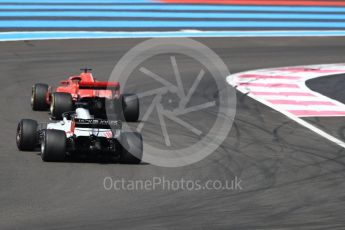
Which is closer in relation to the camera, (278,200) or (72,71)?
(278,200)

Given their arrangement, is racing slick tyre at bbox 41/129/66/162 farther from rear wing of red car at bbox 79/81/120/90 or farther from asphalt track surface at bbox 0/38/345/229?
rear wing of red car at bbox 79/81/120/90

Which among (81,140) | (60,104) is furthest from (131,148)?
(60,104)

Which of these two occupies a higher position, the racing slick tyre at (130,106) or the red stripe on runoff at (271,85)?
the red stripe on runoff at (271,85)

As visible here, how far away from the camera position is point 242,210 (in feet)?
30.3

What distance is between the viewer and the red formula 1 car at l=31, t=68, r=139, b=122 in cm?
1320

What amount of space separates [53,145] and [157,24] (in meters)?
14.6

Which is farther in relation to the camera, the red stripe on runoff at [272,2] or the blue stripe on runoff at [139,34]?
the red stripe on runoff at [272,2]

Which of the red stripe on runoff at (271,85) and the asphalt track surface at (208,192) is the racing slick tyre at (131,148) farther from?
the red stripe on runoff at (271,85)

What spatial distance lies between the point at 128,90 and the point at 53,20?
8.78 meters

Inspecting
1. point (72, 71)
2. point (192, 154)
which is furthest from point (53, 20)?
point (192, 154)

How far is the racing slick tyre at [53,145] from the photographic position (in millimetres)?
10915

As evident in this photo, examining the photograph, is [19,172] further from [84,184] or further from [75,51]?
[75,51]

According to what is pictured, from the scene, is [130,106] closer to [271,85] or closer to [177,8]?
[271,85]

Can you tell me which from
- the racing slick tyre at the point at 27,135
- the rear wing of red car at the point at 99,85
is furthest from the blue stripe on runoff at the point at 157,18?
the racing slick tyre at the point at 27,135
